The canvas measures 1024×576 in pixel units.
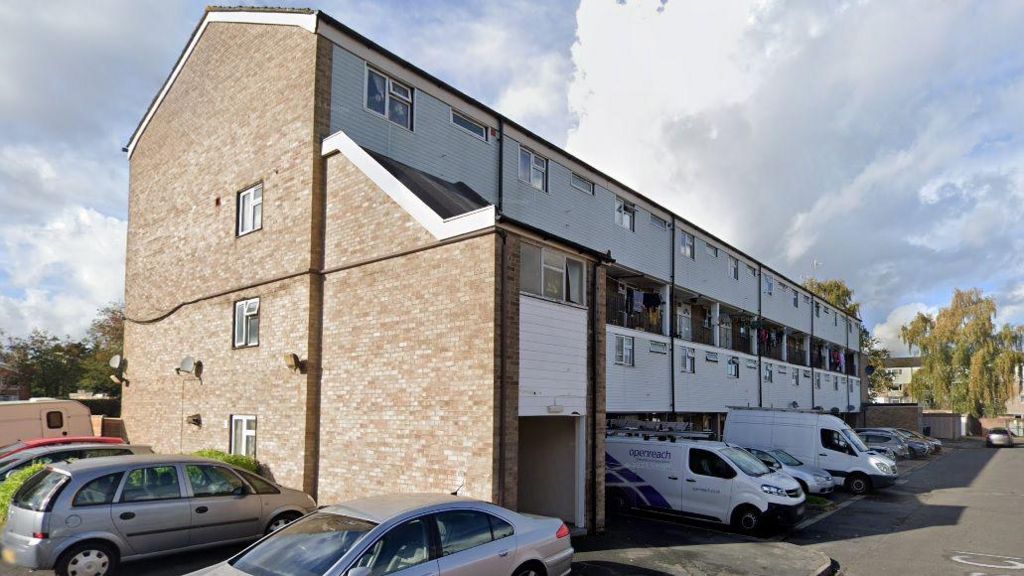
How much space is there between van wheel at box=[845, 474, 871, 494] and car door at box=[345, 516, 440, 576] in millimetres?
17076

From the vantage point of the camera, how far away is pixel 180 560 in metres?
9.13

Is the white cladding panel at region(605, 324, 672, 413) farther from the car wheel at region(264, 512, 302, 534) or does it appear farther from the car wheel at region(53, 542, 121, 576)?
the car wheel at region(53, 542, 121, 576)

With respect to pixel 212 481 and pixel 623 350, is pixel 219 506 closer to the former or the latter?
pixel 212 481

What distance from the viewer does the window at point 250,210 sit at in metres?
14.9

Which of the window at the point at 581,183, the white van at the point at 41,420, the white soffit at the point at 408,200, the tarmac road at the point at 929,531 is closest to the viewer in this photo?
the white soffit at the point at 408,200

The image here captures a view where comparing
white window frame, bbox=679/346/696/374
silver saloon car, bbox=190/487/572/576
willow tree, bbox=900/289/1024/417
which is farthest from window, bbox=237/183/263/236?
willow tree, bbox=900/289/1024/417

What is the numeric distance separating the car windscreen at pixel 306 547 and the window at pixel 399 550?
0.17 meters

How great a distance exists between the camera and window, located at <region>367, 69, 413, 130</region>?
14.5 meters

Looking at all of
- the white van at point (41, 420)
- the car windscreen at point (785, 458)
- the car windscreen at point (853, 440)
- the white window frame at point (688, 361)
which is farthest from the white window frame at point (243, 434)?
the white window frame at point (688, 361)

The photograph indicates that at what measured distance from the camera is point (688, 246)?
2794 centimetres

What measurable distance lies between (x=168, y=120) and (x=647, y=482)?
15329mm

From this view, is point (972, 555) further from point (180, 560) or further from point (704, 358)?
point (704, 358)

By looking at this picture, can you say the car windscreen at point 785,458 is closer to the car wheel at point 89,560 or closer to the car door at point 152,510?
the car door at point 152,510

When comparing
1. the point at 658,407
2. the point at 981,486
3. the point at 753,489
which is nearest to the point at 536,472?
the point at 753,489
